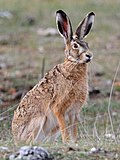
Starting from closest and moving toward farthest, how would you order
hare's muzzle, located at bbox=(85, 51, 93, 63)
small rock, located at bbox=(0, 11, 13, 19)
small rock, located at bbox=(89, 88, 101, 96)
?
1. hare's muzzle, located at bbox=(85, 51, 93, 63)
2. small rock, located at bbox=(89, 88, 101, 96)
3. small rock, located at bbox=(0, 11, 13, 19)

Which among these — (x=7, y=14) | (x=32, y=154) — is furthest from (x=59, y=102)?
(x=7, y=14)

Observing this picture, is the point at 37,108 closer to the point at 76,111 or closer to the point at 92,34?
the point at 76,111

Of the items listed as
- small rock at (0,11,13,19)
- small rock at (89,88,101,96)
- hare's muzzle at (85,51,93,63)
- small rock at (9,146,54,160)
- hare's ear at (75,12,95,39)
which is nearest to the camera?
small rock at (9,146,54,160)

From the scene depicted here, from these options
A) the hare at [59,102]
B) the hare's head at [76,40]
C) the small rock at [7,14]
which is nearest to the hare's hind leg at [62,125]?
the hare at [59,102]

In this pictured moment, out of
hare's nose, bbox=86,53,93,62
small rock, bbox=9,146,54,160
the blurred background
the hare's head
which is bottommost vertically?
small rock, bbox=9,146,54,160

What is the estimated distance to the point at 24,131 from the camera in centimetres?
741

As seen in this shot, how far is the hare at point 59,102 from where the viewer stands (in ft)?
23.8

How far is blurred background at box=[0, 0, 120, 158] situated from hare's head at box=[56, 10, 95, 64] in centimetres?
114

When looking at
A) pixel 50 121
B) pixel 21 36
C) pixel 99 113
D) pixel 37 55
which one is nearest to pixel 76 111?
pixel 50 121

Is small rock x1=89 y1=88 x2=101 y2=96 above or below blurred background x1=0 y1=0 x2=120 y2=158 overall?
below

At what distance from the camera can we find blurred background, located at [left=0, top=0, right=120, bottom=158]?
33.5ft

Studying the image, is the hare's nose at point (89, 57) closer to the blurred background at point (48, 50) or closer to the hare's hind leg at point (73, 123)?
the hare's hind leg at point (73, 123)

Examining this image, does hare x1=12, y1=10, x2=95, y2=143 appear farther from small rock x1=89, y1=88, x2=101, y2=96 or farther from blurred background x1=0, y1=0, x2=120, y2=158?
small rock x1=89, y1=88, x2=101, y2=96

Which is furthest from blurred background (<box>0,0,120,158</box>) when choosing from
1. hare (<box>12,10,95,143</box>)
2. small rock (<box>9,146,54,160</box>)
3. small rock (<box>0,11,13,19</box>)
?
small rock (<box>9,146,54,160</box>)
